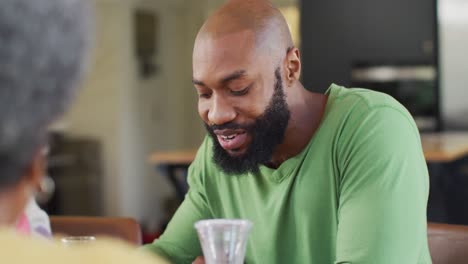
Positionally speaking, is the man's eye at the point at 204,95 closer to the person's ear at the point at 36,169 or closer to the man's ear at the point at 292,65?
the man's ear at the point at 292,65

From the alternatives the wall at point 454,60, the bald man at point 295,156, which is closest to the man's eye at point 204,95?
the bald man at point 295,156

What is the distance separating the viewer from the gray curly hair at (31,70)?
1.83ft

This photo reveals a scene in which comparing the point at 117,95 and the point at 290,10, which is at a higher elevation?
the point at 290,10

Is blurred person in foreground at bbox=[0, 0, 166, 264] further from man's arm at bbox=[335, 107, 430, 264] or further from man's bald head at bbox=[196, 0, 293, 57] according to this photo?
man's bald head at bbox=[196, 0, 293, 57]

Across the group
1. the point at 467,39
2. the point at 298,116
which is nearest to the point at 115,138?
the point at 467,39

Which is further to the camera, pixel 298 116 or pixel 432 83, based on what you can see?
pixel 432 83

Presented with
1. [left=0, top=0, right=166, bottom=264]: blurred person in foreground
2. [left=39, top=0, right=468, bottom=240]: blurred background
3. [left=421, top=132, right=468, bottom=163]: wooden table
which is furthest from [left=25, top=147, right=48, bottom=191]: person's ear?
[left=39, top=0, right=468, bottom=240]: blurred background

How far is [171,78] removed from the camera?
27.6 ft

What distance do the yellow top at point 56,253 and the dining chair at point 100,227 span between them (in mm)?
1442

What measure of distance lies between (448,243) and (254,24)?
0.60m

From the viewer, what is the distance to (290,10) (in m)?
7.88

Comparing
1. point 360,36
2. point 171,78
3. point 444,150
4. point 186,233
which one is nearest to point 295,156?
point 186,233

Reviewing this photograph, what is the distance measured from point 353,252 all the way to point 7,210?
91 centimetres

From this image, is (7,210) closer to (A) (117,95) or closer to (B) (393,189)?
(B) (393,189)
